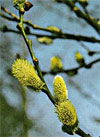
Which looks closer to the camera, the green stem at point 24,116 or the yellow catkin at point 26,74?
the yellow catkin at point 26,74

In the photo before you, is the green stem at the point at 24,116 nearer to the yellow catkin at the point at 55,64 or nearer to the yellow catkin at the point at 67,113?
the yellow catkin at the point at 55,64

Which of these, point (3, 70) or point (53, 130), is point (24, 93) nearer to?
point (3, 70)

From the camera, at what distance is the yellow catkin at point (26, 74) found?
2.44 feet

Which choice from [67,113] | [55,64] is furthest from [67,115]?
[55,64]

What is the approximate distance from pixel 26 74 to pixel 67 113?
0.39ft

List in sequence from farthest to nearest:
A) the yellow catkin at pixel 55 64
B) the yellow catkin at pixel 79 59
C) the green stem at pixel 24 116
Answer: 1. the green stem at pixel 24 116
2. the yellow catkin at pixel 79 59
3. the yellow catkin at pixel 55 64

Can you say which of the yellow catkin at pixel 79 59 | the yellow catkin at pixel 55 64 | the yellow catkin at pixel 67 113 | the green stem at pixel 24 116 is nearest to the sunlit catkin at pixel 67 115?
the yellow catkin at pixel 67 113

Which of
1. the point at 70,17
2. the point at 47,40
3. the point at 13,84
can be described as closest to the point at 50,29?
the point at 47,40

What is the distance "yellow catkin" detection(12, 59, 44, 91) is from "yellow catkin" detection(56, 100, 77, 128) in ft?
0.22

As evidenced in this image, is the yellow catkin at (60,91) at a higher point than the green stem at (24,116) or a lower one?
higher

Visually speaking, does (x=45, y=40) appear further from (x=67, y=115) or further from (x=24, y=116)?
(x=24, y=116)

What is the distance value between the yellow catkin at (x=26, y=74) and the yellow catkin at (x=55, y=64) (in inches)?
23.9

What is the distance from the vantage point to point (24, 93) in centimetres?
393

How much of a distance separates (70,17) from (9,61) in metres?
1.12
